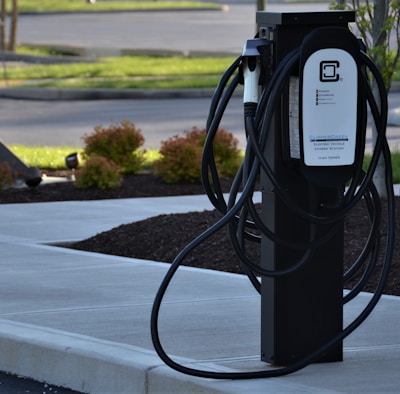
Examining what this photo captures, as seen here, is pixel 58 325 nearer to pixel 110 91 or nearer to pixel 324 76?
pixel 324 76

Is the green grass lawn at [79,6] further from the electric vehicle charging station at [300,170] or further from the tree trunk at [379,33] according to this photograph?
the electric vehicle charging station at [300,170]

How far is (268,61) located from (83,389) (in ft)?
5.53

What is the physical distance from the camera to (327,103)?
5.71 meters

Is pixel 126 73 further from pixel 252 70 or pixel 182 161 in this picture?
pixel 252 70

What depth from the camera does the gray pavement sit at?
19.3 feet

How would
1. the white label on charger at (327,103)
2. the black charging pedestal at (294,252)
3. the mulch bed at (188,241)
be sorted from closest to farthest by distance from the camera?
the white label on charger at (327,103), the black charging pedestal at (294,252), the mulch bed at (188,241)

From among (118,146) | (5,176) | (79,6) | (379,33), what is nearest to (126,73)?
(118,146)

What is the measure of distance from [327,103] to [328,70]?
14 centimetres

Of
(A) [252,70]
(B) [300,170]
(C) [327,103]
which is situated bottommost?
(B) [300,170]

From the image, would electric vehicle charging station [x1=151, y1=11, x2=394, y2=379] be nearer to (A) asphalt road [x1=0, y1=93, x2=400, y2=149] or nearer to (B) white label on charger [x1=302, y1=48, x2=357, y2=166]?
(B) white label on charger [x1=302, y1=48, x2=357, y2=166]

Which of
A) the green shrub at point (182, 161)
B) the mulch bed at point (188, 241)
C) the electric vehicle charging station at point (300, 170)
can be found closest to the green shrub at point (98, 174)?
the green shrub at point (182, 161)

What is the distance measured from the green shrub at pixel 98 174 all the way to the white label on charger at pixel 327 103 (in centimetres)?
707

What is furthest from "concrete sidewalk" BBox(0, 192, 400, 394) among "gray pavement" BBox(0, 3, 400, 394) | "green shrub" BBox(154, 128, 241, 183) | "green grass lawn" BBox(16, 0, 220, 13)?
"green grass lawn" BBox(16, 0, 220, 13)

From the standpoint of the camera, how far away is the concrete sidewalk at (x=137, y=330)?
588 centimetres
